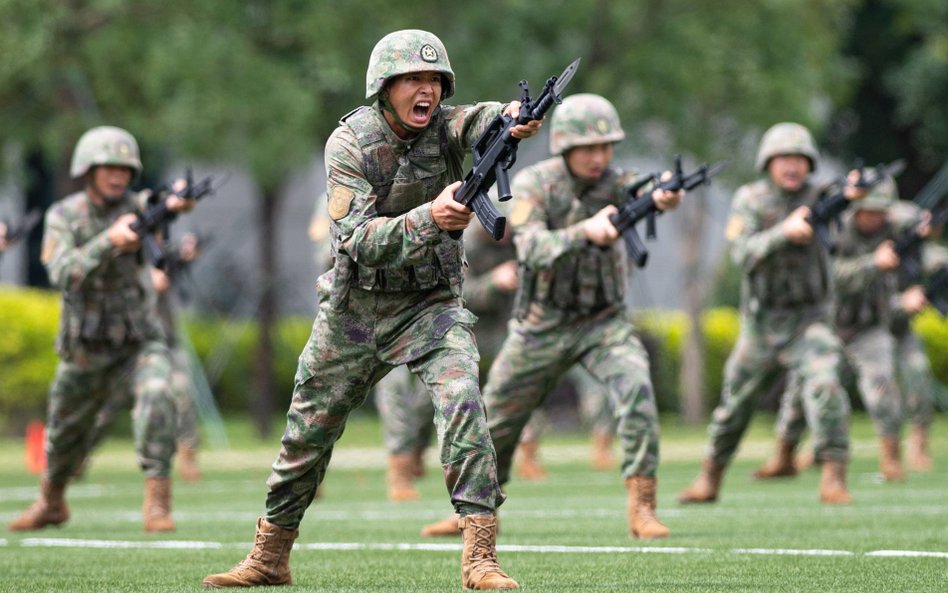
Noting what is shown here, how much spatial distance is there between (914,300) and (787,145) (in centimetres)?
482

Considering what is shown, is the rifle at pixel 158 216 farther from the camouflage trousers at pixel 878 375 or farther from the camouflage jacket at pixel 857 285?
the camouflage jacket at pixel 857 285

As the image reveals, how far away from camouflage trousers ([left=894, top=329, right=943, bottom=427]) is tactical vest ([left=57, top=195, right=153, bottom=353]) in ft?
28.6

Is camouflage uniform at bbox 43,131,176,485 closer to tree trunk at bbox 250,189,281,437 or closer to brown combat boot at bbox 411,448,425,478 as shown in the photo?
brown combat boot at bbox 411,448,425,478

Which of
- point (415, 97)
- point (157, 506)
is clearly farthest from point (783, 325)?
point (415, 97)

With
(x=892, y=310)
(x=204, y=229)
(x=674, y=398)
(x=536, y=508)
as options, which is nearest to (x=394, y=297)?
(x=536, y=508)

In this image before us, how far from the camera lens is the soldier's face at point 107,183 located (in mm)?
12445

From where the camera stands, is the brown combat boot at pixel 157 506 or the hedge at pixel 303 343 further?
the hedge at pixel 303 343

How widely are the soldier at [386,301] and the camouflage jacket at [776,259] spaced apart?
17.6 feet

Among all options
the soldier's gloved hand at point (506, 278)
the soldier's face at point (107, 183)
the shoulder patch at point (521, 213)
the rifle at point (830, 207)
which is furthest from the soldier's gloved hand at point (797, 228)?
the soldier's face at point (107, 183)

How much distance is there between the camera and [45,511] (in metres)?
12.3

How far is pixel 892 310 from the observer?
60.1 ft

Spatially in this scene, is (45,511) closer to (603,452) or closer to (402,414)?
(402,414)

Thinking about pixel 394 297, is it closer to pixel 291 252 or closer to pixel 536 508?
pixel 536 508

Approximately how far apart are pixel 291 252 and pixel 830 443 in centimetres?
2509
